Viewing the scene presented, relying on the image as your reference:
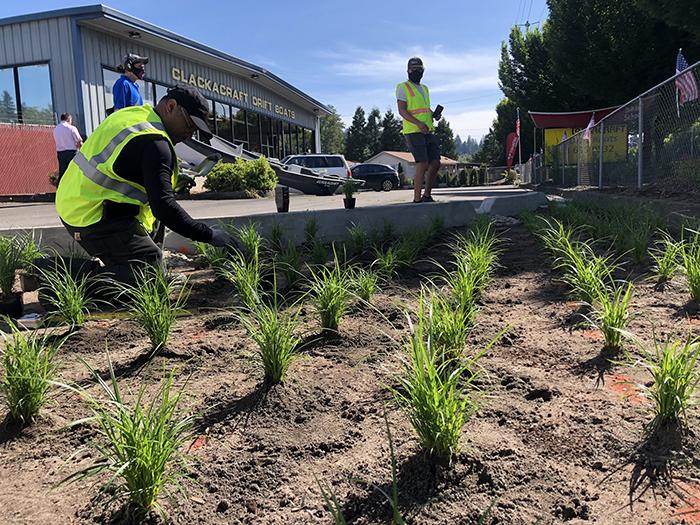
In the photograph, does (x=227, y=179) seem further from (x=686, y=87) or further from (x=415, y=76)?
(x=686, y=87)

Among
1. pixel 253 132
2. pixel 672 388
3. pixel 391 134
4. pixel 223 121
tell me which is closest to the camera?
pixel 672 388

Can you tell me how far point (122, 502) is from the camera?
1323mm

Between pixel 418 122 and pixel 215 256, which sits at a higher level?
pixel 418 122

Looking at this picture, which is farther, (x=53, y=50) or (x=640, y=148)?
(x=53, y=50)

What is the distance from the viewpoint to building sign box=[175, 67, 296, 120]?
2075 centimetres

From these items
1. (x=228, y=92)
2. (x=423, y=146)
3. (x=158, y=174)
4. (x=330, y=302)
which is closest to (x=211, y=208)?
(x=423, y=146)

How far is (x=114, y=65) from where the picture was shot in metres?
17.0

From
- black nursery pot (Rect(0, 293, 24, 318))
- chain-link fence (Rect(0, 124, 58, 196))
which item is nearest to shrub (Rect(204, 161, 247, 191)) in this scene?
chain-link fence (Rect(0, 124, 58, 196))

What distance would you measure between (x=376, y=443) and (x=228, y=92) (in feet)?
82.0

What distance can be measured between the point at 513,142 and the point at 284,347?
133ft

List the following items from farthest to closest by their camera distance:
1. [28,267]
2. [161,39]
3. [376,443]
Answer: [161,39], [28,267], [376,443]

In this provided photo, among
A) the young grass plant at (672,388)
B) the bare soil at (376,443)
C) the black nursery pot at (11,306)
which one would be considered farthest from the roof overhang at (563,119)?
the young grass plant at (672,388)

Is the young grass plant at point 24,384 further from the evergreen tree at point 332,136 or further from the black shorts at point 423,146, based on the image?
the evergreen tree at point 332,136

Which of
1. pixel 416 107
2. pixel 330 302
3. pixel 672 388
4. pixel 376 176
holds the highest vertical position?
pixel 376 176
